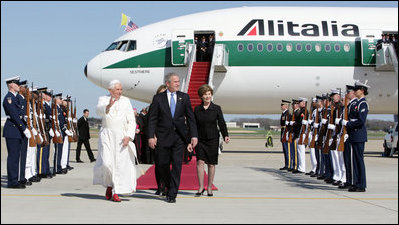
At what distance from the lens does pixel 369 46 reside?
23.0 meters

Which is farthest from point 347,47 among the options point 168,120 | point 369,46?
point 168,120

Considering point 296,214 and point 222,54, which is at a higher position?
point 222,54

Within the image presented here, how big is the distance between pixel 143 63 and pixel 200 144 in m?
13.3

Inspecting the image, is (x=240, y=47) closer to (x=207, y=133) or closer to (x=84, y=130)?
(x=84, y=130)

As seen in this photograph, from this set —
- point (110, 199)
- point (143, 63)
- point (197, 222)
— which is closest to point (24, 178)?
point (110, 199)

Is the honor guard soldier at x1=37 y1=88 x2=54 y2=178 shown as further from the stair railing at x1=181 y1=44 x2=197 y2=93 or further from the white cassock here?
the stair railing at x1=181 y1=44 x2=197 y2=93

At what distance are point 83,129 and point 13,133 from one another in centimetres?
992

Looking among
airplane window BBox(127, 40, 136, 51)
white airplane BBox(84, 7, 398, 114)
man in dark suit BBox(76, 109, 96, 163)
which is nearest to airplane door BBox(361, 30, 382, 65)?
white airplane BBox(84, 7, 398, 114)

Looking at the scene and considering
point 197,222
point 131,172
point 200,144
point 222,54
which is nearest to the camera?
point 197,222

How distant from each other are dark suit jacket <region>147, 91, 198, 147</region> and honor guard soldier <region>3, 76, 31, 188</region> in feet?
8.68

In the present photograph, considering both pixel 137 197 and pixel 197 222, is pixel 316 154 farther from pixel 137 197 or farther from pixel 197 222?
pixel 197 222

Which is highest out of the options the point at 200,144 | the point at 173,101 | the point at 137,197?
the point at 173,101

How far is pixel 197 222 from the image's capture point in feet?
23.3

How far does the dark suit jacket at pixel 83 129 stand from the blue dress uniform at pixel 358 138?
37.2ft
